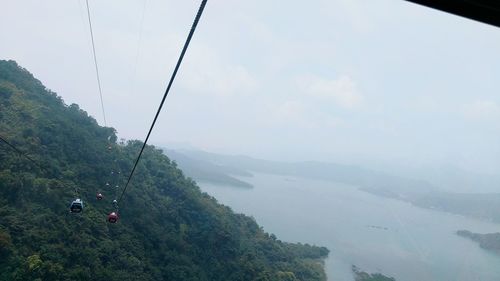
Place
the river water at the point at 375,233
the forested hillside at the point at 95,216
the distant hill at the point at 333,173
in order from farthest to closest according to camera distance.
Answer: the distant hill at the point at 333,173 < the river water at the point at 375,233 < the forested hillside at the point at 95,216

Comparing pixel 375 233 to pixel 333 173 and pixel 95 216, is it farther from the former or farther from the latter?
pixel 333 173

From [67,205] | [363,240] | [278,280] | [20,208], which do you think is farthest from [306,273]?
[363,240]

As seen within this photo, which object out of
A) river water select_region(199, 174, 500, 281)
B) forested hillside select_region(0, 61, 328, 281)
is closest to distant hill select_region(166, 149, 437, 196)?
river water select_region(199, 174, 500, 281)

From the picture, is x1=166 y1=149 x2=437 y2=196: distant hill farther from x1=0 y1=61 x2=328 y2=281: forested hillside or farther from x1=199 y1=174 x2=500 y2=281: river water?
x1=0 y1=61 x2=328 y2=281: forested hillside

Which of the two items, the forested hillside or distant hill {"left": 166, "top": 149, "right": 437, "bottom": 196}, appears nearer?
the forested hillside

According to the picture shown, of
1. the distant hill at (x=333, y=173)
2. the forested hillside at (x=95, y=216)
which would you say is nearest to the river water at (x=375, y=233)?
the forested hillside at (x=95, y=216)

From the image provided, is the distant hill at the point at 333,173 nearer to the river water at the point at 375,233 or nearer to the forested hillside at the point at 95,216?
the river water at the point at 375,233
